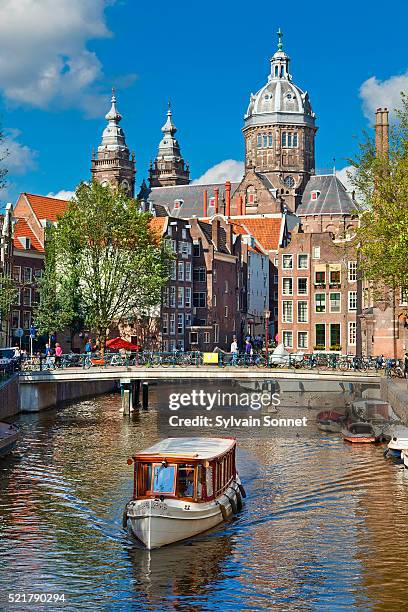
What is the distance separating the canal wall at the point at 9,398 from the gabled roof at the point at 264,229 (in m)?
74.1

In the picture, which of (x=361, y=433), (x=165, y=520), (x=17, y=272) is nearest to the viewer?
(x=165, y=520)

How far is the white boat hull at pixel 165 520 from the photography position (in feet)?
109

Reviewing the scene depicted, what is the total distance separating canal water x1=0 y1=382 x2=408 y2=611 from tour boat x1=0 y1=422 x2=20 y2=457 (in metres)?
0.71

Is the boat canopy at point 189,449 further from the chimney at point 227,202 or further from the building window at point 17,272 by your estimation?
the chimney at point 227,202

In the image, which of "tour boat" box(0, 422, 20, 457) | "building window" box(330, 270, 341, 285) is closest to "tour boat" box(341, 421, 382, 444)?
"tour boat" box(0, 422, 20, 457)

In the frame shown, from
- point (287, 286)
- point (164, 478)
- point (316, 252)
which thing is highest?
point (316, 252)

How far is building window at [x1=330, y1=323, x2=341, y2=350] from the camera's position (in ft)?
333

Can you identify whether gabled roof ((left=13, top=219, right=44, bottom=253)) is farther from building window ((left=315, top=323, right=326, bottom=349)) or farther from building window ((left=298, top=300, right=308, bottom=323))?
building window ((left=315, top=323, right=326, bottom=349))

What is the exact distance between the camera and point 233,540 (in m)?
35.0

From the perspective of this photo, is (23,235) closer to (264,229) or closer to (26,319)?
(26,319)

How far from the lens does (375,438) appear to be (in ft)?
184

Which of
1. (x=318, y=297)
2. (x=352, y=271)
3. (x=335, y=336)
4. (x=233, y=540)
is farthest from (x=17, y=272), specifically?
(x=233, y=540)

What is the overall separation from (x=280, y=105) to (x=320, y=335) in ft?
274

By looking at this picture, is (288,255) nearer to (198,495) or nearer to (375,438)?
(375,438)
